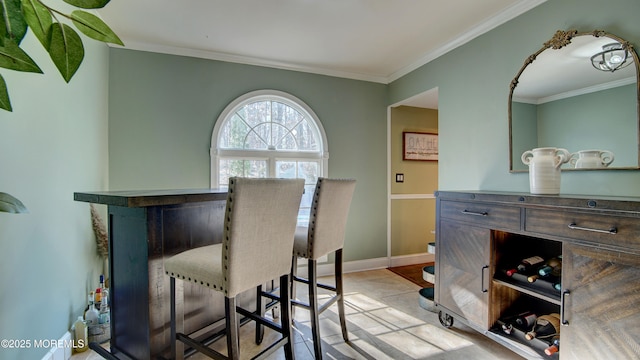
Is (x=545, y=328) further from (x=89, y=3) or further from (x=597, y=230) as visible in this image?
(x=89, y=3)

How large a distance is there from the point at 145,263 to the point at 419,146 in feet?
11.6

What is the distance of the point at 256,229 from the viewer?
1.32 metres

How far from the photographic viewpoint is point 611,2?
172 cm

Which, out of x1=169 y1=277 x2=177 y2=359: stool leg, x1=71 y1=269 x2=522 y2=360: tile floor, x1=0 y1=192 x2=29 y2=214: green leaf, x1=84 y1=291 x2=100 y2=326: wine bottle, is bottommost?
x1=71 y1=269 x2=522 y2=360: tile floor

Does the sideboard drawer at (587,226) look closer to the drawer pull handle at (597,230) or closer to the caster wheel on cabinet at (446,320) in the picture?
the drawer pull handle at (597,230)

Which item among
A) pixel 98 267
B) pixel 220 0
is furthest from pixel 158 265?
pixel 220 0

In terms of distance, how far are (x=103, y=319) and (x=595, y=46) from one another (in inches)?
146

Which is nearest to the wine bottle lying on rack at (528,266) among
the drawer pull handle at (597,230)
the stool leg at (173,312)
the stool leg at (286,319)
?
the drawer pull handle at (597,230)

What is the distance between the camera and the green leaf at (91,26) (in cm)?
62

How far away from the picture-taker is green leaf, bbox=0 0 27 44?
55 centimetres

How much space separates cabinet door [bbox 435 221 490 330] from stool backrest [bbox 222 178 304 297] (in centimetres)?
129

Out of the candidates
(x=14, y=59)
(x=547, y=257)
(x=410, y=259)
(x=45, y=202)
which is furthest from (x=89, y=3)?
(x=410, y=259)

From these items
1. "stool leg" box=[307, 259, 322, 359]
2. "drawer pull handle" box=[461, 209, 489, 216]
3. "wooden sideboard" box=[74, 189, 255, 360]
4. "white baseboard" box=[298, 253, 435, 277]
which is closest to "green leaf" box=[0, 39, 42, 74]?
"wooden sideboard" box=[74, 189, 255, 360]

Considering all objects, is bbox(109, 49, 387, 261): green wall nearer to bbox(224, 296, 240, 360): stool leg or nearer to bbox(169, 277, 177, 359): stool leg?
bbox(169, 277, 177, 359): stool leg
